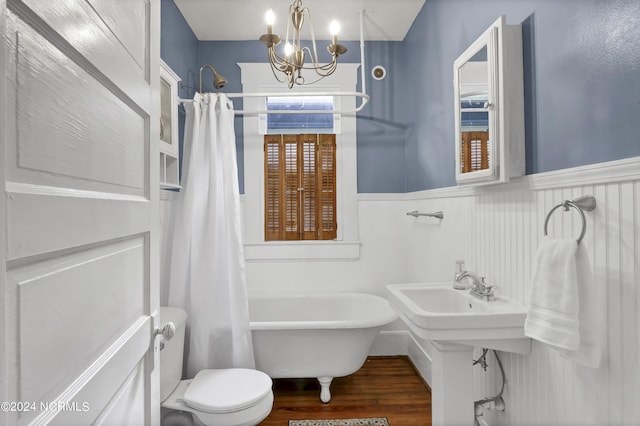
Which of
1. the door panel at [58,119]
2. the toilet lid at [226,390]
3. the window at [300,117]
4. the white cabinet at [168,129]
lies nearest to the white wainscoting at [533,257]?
the white cabinet at [168,129]

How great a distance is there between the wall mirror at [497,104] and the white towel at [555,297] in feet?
1.49

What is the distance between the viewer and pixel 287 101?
3160 mm

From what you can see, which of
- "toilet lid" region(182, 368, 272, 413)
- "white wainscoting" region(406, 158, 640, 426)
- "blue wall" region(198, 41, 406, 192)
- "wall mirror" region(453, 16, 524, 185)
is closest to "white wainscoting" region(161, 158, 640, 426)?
"white wainscoting" region(406, 158, 640, 426)

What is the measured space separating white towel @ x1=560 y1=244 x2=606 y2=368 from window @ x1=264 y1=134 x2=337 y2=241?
6.97ft

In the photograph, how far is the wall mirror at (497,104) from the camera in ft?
4.97

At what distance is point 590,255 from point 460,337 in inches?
21.3

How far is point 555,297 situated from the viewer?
114 cm

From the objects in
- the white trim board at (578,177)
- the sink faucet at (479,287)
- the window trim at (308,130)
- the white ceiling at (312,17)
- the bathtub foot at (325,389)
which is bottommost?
the bathtub foot at (325,389)

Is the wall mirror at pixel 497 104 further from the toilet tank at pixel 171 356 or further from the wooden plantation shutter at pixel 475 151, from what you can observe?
the toilet tank at pixel 171 356

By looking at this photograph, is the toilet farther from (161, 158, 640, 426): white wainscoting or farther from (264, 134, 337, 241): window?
(264, 134, 337, 241): window

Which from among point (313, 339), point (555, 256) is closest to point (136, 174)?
point (555, 256)

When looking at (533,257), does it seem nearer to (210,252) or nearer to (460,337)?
(460,337)

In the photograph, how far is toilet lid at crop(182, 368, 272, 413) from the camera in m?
1.62

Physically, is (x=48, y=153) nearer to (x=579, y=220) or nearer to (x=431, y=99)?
(x=579, y=220)
